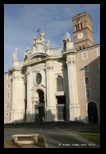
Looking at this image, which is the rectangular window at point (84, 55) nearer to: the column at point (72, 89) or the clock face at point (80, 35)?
the column at point (72, 89)

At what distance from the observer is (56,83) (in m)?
34.2

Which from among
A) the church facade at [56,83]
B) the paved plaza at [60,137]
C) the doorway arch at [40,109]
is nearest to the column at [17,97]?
the church facade at [56,83]

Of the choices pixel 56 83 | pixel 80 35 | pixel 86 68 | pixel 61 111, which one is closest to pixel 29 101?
pixel 56 83

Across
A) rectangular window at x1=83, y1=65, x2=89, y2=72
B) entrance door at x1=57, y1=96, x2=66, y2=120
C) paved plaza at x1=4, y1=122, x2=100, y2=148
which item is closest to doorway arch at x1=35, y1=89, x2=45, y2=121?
entrance door at x1=57, y1=96, x2=66, y2=120

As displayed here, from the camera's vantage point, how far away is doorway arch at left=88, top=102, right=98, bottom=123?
2912 centimetres

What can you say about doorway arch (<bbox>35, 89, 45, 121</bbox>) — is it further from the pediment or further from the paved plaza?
the paved plaza

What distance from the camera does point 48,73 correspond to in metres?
34.3

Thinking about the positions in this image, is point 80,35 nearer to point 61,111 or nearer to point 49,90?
point 49,90

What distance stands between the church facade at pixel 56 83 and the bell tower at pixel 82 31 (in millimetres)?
15138

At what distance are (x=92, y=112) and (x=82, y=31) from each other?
2781 cm

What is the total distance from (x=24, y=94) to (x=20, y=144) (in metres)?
29.5

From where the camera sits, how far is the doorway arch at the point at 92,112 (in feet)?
95.5
